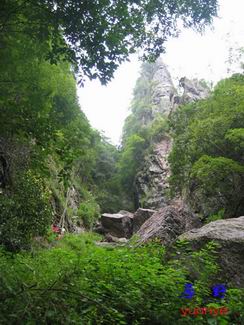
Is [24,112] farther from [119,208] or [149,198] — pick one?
[119,208]

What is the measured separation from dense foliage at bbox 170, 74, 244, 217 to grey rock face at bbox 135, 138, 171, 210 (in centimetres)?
1147

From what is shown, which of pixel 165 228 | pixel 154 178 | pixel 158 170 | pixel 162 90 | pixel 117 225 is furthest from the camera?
pixel 162 90

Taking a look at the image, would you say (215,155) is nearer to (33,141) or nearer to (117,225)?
(117,225)

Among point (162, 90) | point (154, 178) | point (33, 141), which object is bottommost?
point (154, 178)

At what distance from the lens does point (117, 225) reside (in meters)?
24.2

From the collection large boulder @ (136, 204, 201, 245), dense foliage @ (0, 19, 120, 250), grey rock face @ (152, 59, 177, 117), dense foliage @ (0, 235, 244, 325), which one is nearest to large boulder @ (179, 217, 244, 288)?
dense foliage @ (0, 235, 244, 325)

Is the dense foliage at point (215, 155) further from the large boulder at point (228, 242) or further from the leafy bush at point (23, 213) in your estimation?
the large boulder at point (228, 242)

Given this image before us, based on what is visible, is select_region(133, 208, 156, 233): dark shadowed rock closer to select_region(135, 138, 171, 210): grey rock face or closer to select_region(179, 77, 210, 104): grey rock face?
select_region(135, 138, 171, 210): grey rock face

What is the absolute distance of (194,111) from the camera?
2020 cm

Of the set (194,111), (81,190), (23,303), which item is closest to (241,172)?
(194,111)

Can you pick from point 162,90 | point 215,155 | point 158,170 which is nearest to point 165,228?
point 215,155

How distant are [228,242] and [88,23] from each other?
3.93 m

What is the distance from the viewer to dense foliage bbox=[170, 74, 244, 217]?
14.3 meters

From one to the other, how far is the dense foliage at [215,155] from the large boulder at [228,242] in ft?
25.1
